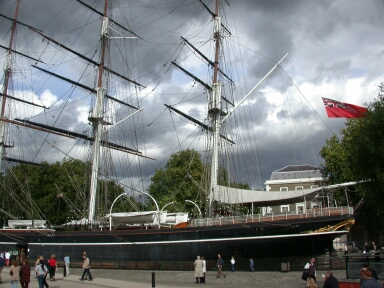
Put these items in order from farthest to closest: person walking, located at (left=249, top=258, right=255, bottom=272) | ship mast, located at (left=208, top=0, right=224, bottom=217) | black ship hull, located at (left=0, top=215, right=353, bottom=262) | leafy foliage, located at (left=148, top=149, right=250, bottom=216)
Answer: leafy foliage, located at (left=148, top=149, right=250, bottom=216), ship mast, located at (left=208, top=0, right=224, bottom=217), black ship hull, located at (left=0, top=215, right=353, bottom=262), person walking, located at (left=249, top=258, right=255, bottom=272)

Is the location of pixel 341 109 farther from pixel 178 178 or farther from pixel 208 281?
pixel 178 178

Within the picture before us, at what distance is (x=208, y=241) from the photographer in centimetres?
2553

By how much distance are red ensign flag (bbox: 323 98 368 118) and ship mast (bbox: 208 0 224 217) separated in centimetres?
973

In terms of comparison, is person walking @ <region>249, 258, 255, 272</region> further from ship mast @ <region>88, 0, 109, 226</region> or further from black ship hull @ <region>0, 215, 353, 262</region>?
ship mast @ <region>88, 0, 109, 226</region>

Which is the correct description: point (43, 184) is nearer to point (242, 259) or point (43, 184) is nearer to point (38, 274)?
point (242, 259)

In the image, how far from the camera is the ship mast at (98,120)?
33.9 meters

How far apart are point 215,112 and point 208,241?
1277 centimetres

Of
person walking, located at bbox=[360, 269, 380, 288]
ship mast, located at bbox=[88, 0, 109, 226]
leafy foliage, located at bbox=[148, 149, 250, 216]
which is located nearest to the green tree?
leafy foliage, located at bbox=[148, 149, 250, 216]

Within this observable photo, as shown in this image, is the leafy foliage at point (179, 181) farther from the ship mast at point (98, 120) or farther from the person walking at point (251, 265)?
the person walking at point (251, 265)

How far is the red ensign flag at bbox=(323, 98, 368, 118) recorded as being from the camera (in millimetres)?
24625

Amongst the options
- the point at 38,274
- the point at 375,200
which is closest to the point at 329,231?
the point at 375,200

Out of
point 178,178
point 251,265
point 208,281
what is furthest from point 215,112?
point 178,178

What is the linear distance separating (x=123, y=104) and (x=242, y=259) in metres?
21.5

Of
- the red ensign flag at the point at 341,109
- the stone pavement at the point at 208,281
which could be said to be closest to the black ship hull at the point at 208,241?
the stone pavement at the point at 208,281
